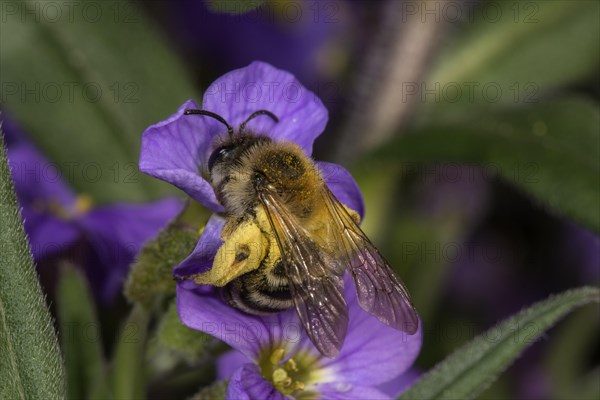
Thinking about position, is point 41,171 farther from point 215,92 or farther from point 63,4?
point 215,92

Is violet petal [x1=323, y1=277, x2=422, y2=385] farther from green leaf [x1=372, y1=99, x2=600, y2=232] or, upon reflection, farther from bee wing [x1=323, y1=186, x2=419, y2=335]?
green leaf [x1=372, y1=99, x2=600, y2=232]

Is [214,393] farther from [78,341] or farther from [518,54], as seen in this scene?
[518,54]

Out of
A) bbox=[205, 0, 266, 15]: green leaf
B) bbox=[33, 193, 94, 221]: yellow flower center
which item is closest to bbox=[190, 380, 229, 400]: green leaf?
bbox=[205, 0, 266, 15]: green leaf

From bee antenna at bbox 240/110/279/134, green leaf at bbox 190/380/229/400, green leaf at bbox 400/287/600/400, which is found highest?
bee antenna at bbox 240/110/279/134

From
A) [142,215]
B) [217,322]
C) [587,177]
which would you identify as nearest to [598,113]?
[587,177]

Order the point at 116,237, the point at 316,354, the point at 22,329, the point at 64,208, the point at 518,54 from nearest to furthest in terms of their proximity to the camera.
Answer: the point at 22,329
the point at 316,354
the point at 116,237
the point at 64,208
the point at 518,54

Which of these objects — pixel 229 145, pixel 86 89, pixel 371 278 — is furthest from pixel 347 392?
pixel 86 89
